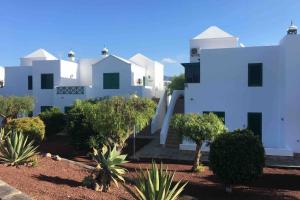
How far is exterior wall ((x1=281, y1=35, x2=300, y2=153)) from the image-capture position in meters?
17.0

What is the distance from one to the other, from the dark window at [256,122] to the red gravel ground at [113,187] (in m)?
4.34

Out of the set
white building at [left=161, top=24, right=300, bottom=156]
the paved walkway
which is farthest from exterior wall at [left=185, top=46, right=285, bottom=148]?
the paved walkway

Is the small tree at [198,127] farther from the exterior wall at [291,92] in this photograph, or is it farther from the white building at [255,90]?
the exterior wall at [291,92]

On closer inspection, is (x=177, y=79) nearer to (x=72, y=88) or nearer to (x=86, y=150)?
(x=72, y=88)

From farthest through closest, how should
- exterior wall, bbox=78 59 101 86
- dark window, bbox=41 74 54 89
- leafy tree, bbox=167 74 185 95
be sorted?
1. leafy tree, bbox=167 74 185 95
2. exterior wall, bbox=78 59 101 86
3. dark window, bbox=41 74 54 89

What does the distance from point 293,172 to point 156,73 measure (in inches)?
832

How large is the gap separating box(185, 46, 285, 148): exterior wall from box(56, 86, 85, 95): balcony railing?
1045cm

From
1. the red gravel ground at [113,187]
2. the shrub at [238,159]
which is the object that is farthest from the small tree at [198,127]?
the shrub at [238,159]

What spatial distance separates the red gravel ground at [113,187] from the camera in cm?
757

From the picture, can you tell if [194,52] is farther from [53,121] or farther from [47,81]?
[47,81]

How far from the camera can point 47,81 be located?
28.9m

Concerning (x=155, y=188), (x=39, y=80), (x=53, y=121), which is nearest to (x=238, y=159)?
(x=155, y=188)

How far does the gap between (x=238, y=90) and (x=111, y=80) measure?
11547 mm

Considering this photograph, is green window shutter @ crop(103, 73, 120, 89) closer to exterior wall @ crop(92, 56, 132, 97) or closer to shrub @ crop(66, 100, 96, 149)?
exterior wall @ crop(92, 56, 132, 97)
